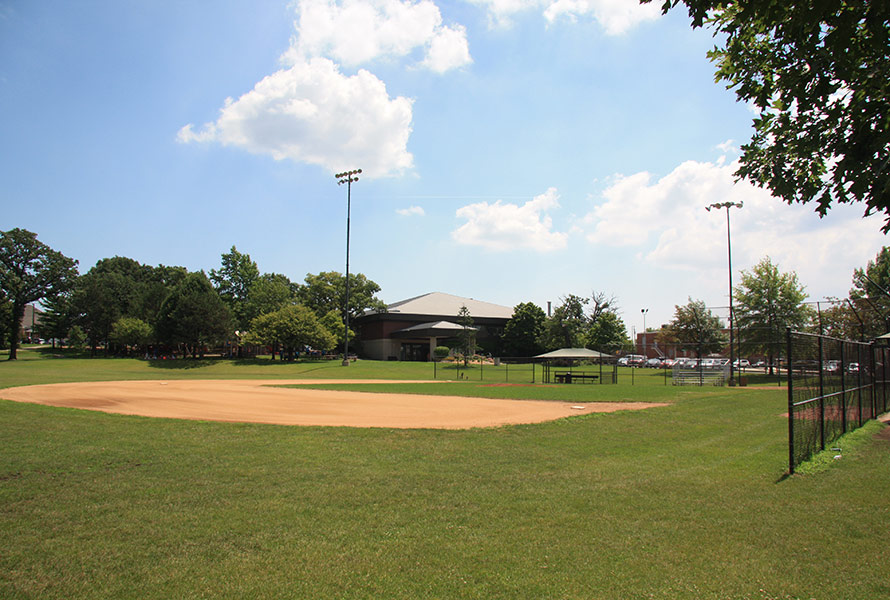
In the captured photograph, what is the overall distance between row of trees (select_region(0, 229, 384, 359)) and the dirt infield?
41.8 metres

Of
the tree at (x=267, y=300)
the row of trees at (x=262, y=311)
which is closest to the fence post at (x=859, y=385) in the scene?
the row of trees at (x=262, y=311)

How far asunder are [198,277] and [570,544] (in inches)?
3014

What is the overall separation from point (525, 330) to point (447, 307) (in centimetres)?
1528

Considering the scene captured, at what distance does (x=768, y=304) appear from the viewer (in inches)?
1729

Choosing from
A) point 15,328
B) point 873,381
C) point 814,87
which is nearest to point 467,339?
point 873,381

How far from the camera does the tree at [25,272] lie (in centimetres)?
6906

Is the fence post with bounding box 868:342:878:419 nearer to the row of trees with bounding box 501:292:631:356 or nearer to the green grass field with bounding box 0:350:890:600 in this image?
the green grass field with bounding box 0:350:890:600

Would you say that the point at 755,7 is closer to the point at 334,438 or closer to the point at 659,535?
the point at 659,535

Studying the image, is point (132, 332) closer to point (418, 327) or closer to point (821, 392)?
point (418, 327)

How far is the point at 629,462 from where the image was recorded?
975cm

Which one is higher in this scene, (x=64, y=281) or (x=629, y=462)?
(x=64, y=281)

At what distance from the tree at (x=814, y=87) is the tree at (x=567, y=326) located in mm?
69083

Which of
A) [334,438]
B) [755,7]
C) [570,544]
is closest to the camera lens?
[755,7]

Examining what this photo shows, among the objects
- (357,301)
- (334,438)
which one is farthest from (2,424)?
(357,301)
